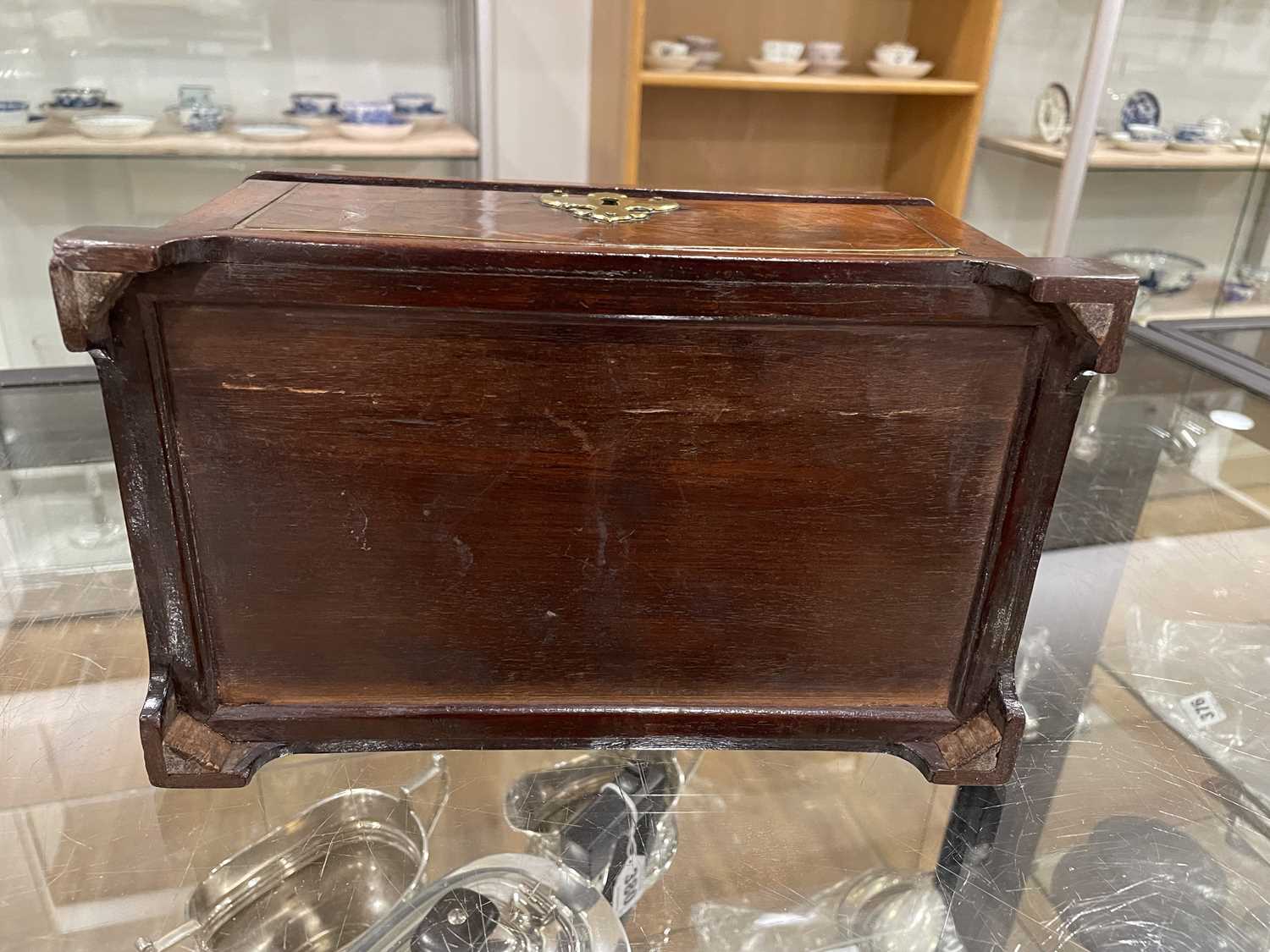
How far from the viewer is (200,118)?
1690 millimetres

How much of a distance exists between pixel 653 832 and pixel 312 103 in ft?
4.83

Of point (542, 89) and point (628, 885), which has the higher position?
point (542, 89)

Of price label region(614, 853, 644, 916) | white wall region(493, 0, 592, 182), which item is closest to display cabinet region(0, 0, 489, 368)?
white wall region(493, 0, 592, 182)

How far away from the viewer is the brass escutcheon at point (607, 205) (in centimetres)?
87

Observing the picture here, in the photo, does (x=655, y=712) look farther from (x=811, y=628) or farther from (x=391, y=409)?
(x=391, y=409)

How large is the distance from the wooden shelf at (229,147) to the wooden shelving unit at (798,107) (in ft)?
1.15

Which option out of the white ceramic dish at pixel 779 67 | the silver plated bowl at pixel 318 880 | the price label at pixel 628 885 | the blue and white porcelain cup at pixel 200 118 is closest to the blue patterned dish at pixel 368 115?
the blue and white porcelain cup at pixel 200 118

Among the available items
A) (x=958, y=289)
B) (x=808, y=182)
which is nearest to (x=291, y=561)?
(x=958, y=289)

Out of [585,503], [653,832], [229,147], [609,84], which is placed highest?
[609,84]

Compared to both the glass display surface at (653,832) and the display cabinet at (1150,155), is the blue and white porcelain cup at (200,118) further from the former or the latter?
the display cabinet at (1150,155)

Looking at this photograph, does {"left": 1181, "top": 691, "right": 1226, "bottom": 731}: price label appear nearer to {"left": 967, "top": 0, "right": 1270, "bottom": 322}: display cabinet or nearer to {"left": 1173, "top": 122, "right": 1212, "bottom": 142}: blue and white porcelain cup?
{"left": 967, "top": 0, "right": 1270, "bottom": 322}: display cabinet

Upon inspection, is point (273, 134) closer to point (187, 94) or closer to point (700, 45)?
point (187, 94)

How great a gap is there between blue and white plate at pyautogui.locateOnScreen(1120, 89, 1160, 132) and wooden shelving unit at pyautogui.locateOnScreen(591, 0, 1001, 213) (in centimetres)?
43

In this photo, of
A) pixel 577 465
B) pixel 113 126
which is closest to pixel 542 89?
pixel 113 126
